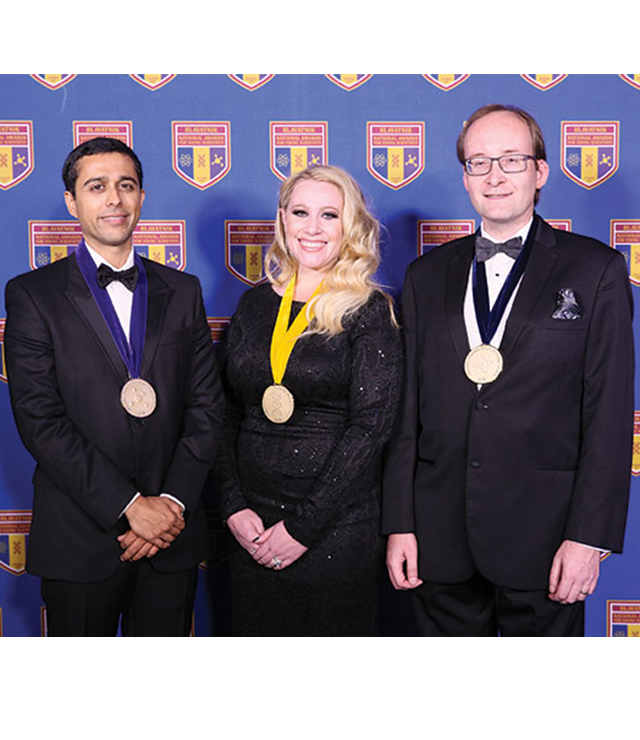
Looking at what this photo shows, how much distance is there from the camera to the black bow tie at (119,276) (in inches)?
101

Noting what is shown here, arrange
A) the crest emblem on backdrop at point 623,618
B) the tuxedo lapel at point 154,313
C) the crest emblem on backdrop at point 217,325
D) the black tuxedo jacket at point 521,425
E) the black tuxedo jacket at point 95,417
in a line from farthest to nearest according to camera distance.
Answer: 1. the crest emblem on backdrop at point 623,618
2. the crest emblem on backdrop at point 217,325
3. the tuxedo lapel at point 154,313
4. the black tuxedo jacket at point 95,417
5. the black tuxedo jacket at point 521,425

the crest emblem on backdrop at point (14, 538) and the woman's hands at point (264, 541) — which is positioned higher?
the woman's hands at point (264, 541)

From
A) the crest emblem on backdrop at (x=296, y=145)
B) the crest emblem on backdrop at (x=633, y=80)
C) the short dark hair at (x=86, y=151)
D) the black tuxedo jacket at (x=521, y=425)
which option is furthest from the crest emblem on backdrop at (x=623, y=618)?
the short dark hair at (x=86, y=151)

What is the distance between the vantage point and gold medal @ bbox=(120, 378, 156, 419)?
8.33 ft

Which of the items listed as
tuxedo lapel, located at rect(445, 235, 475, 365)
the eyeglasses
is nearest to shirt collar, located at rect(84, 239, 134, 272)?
tuxedo lapel, located at rect(445, 235, 475, 365)

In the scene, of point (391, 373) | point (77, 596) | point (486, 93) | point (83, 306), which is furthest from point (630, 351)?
point (77, 596)

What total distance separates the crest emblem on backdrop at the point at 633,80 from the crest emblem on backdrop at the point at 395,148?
0.80 m

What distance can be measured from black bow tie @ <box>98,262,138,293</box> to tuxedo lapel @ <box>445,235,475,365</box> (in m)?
0.97

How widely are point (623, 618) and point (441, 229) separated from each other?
1.77 m

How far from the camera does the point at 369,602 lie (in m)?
2.71

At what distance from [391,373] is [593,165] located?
1.38 meters

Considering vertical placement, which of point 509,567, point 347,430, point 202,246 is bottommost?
point 509,567

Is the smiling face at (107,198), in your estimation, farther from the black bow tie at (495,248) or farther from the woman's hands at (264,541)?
the black bow tie at (495,248)

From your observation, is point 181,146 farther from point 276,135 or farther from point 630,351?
point 630,351
